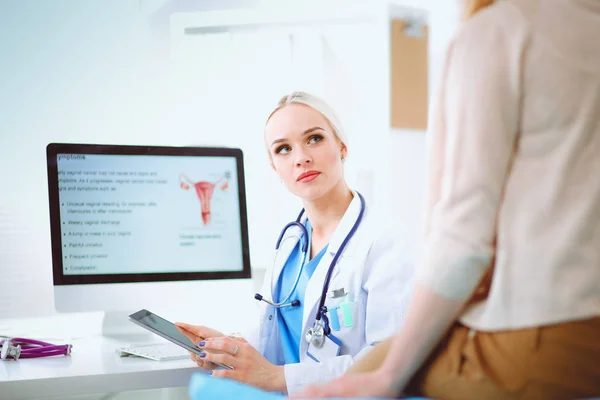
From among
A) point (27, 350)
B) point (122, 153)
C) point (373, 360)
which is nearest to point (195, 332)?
point (27, 350)

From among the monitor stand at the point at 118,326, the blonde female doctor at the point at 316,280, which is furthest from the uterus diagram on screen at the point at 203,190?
the monitor stand at the point at 118,326

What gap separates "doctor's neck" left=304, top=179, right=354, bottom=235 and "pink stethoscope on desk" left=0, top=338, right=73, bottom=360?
2.26 feet

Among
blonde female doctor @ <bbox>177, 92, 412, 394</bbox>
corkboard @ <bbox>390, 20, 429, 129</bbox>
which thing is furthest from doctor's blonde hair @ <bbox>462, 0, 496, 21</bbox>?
corkboard @ <bbox>390, 20, 429, 129</bbox>

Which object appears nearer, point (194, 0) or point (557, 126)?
point (557, 126)

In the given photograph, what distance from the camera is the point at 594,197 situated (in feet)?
2.02

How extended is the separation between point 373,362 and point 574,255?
260 millimetres

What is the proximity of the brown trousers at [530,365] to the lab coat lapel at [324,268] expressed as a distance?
74 cm

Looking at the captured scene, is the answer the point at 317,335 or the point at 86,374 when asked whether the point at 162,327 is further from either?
the point at 317,335

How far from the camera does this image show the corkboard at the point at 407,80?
2.46 meters

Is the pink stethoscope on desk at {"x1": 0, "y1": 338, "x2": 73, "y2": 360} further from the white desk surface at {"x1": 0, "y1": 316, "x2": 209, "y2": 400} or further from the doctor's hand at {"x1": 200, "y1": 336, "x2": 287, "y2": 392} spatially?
the doctor's hand at {"x1": 200, "y1": 336, "x2": 287, "y2": 392}

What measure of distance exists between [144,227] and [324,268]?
0.58 meters

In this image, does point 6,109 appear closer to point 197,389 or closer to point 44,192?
point 44,192

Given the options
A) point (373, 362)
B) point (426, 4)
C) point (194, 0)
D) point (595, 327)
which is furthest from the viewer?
point (426, 4)

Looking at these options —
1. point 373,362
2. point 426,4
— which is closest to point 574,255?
point 373,362
